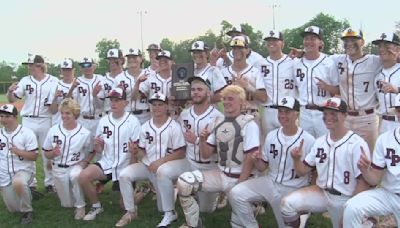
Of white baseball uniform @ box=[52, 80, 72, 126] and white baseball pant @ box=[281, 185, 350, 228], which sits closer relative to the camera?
white baseball pant @ box=[281, 185, 350, 228]

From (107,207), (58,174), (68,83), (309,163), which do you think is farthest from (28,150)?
(309,163)

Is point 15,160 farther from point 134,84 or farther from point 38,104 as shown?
point 134,84

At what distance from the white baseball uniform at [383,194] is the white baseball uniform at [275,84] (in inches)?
88.5

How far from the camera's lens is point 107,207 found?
7.20 meters

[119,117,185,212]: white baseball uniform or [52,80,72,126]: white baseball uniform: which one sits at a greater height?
[52,80,72,126]: white baseball uniform

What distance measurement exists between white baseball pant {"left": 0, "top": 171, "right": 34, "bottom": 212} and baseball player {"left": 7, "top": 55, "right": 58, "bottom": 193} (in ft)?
3.83

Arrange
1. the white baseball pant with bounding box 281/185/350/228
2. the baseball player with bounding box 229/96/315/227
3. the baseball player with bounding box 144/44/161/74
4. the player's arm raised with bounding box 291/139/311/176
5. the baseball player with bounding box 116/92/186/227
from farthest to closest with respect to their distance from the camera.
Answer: the baseball player with bounding box 144/44/161/74
the baseball player with bounding box 116/92/186/227
the baseball player with bounding box 229/96/315/227
the player's arm raised with bounding box 291/139/311/176
the white baseball pant with bounding box 281/185/350/228

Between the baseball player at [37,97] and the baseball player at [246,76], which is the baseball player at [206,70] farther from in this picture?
the baseball player at [37,97]

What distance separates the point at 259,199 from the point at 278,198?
0.71 ft

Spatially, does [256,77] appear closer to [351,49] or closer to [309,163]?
[351,49]

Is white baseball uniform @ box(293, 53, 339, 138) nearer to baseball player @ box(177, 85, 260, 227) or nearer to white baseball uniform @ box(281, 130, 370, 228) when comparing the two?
baseball player @ box(177, 85, 260, 227)

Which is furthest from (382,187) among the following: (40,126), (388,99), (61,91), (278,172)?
(40,126)

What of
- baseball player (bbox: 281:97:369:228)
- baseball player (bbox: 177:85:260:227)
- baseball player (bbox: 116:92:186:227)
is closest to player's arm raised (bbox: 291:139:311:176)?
baseball player (bbox: 281:97:369:228)

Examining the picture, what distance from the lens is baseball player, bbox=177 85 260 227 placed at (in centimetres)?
570
